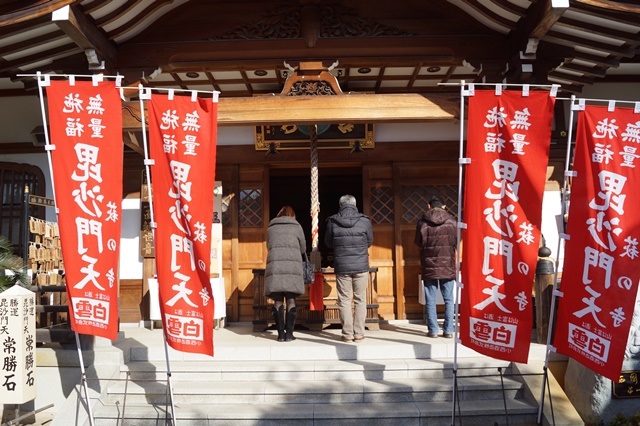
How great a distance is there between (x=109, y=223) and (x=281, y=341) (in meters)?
3.02

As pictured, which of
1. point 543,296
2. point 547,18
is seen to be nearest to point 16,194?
point 543,296

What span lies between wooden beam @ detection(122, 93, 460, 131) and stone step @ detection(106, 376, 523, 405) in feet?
11.0

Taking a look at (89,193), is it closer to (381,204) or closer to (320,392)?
(320,392)

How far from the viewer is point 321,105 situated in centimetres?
731

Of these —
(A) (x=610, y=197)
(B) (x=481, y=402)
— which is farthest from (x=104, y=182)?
(A) (x=610, y=197)

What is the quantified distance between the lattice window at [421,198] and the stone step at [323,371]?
12.0 ft

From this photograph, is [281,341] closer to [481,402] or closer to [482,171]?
[481,402]

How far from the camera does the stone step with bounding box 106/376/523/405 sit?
6.14m

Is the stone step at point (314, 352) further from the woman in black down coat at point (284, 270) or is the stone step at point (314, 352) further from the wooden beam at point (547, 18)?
the wooden beam at point (547, 18)

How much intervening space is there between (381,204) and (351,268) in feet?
8.99

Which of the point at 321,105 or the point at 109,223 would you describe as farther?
the point at 321,105

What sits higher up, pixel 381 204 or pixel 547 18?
pixel 547 18

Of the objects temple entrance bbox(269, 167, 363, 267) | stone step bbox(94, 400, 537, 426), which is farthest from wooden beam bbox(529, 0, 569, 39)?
temple entrance bbox(269, 167, 363, 267)

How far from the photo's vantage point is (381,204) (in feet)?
32.5
